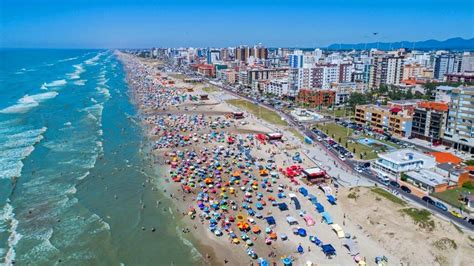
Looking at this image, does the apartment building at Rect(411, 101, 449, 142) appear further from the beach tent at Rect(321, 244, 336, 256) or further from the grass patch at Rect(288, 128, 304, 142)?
the beach tent at Rect(321, 244, 336, 256)

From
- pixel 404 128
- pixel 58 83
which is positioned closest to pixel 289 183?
pixel 404 128

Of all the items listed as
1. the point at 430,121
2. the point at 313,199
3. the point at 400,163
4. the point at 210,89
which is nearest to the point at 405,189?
the point at 400,163

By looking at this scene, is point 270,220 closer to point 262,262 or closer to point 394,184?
point 262,262

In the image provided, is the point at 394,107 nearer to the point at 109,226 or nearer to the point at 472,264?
the point at 472,264

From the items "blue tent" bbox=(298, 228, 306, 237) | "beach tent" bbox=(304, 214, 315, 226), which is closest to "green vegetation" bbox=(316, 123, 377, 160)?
"beach tent" bbox=(304, 214, 315, 226)

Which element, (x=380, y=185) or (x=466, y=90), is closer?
(x=380, y=185)

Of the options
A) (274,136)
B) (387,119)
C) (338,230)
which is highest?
(387,119)
